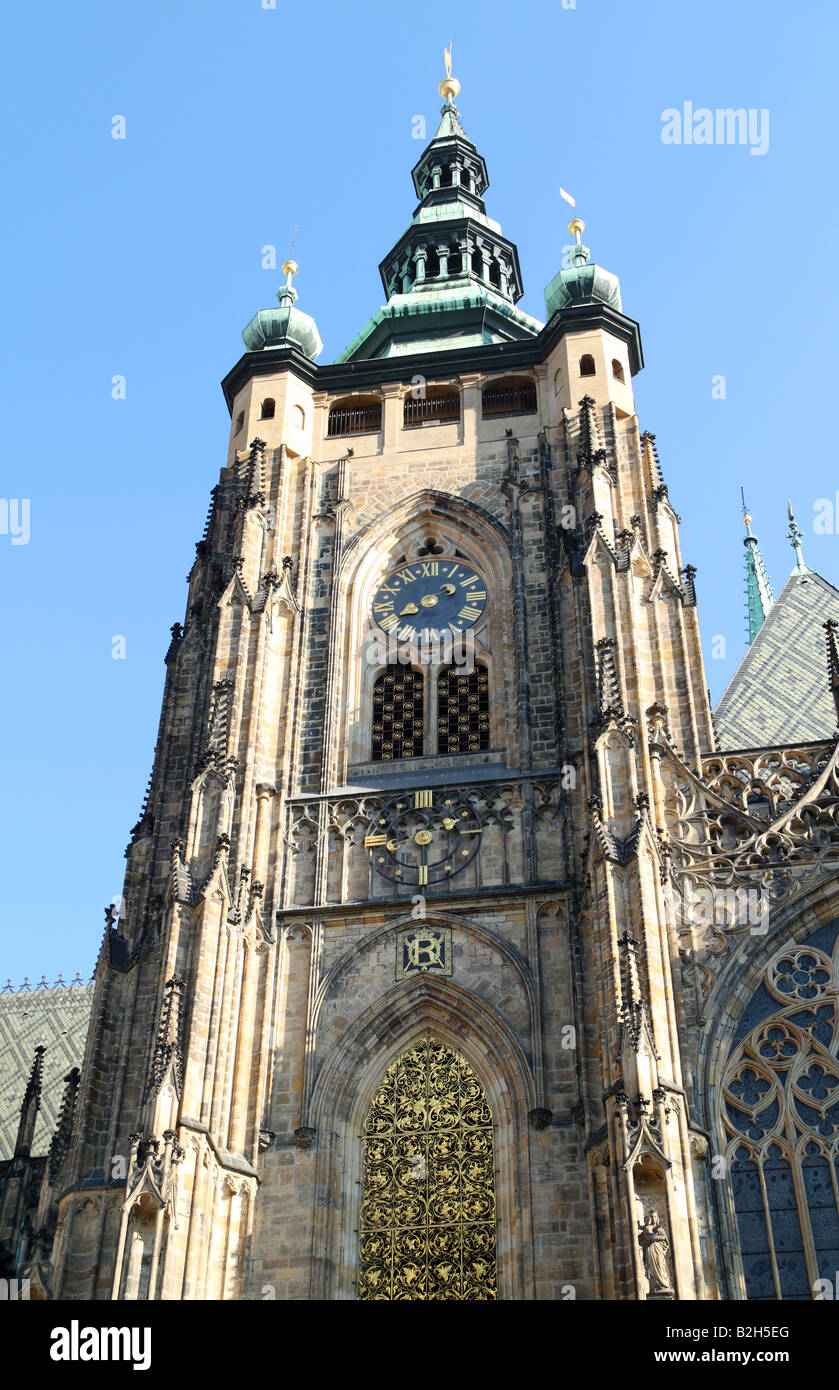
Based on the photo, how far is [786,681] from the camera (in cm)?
2855

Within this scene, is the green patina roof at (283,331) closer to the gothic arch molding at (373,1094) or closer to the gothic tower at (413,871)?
the gothic tower at (413,871)

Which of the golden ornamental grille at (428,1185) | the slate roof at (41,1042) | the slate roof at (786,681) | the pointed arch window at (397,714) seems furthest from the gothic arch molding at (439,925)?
the slate roof at (41,1042)

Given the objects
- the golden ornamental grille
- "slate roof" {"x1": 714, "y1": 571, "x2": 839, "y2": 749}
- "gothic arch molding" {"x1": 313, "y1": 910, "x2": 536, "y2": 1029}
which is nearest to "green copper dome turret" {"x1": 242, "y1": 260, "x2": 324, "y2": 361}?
"slate roof" {"x1": 714, "y1": 571, "x2": 839, "y2": 749}

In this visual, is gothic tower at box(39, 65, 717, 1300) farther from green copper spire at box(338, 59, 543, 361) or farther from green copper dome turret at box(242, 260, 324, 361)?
green copper spire at box(338, 59, 543, 361)

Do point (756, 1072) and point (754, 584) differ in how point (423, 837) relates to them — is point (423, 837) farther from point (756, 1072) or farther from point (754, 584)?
point (754, 584)

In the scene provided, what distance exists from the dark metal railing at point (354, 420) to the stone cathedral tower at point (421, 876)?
3.8 inches

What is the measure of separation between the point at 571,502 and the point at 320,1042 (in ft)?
31.9

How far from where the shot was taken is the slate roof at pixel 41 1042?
107 feet

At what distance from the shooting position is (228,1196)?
20.1m

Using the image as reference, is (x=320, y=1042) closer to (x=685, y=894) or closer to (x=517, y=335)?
(x=685, y=894)

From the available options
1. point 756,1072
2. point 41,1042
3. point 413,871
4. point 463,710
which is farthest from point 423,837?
point 41,1042
